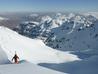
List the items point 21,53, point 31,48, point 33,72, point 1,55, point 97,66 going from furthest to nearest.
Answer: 1. point 31,48
2. point 21,53
3. point 97,66
4. point 1,55
5. point 33,72

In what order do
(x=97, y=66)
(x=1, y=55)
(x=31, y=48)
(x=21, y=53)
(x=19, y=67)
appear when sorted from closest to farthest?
(x=19, y=67)
(x=1, y=55)
(x=97, y=66)
(x=21, y=53)
(x=31, y=48)

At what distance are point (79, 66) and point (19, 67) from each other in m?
28.0

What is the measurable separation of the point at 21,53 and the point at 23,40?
12.8 metres

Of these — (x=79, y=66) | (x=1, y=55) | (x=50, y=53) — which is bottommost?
(x=50, y=53)

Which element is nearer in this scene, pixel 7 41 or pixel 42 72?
pixel 42 72

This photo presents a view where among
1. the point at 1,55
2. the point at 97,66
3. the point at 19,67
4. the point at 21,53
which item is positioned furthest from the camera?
the point at 21,53

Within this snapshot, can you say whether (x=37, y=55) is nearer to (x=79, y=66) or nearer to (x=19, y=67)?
(x=79, y=66)

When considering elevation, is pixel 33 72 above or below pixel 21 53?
above

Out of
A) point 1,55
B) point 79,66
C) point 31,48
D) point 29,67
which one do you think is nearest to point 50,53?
point 31,48

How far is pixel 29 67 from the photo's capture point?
2930 centimetres

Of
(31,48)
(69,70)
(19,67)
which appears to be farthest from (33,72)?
(31,48)

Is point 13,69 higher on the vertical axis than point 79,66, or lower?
higher

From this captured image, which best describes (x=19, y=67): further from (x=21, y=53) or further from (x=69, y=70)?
(x=21, y=53)

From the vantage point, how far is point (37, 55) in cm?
9744
